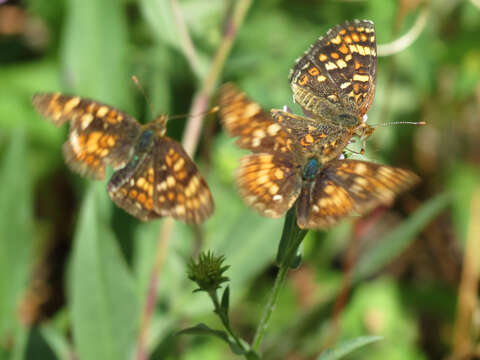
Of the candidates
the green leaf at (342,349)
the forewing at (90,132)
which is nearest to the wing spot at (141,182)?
the forewing at (90,132)

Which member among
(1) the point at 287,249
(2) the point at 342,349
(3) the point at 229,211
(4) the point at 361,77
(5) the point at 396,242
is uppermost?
(4) the point at 361,77

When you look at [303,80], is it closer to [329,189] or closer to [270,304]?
[329,189]

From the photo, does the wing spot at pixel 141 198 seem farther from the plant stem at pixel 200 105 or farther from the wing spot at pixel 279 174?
the plant stem at pixel 200 105

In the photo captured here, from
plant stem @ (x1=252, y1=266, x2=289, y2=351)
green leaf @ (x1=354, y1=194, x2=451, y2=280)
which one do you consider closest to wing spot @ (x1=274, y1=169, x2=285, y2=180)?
plant stem @ (x1=252, y1=266, x2=289, y2=351)

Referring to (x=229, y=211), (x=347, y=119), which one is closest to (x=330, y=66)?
(x=347, y=119)

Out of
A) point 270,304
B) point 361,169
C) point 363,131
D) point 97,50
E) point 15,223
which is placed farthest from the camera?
point 97,50

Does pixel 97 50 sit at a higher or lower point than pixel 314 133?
higher
